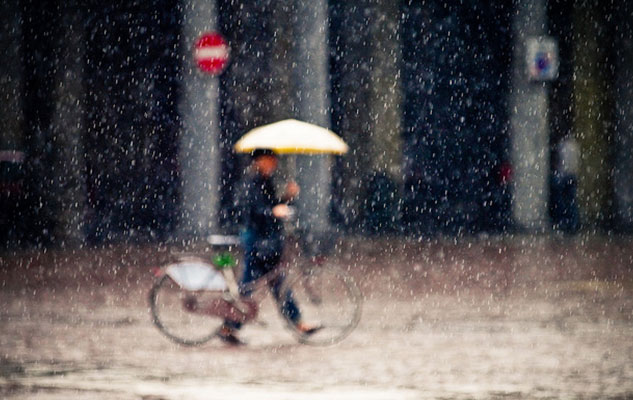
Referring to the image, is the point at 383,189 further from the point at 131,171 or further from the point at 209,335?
the point at 209,335

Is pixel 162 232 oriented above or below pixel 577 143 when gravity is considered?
below

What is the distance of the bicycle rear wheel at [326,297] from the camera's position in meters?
8.64

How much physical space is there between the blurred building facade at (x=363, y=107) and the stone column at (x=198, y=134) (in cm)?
4

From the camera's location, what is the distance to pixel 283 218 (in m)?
8.74

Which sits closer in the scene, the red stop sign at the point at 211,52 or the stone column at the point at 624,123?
the red stop sign at the point at 211,52

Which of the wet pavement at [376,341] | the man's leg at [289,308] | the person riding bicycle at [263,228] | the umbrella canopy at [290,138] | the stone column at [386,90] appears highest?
the stone column at [386,90]

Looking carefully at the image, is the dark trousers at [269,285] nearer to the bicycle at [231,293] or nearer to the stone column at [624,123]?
the bicycle at [231,293]

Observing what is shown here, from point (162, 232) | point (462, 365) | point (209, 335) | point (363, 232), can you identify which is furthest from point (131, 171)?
point (462, 365)

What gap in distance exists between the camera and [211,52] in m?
18.8

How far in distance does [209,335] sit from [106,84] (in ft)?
42.6

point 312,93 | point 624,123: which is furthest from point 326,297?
point 624,123

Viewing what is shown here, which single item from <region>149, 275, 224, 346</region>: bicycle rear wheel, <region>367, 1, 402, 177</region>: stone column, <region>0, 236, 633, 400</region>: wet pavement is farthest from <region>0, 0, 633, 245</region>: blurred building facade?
<region>149, 275, 224, 346</region>: bicycle rear wheel

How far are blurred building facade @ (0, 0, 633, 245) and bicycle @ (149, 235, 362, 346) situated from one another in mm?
10646

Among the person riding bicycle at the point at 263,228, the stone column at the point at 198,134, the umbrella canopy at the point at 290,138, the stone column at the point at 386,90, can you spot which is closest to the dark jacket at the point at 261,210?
the person riding bicycle at the point at 263,228
